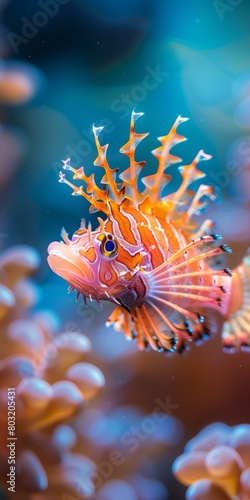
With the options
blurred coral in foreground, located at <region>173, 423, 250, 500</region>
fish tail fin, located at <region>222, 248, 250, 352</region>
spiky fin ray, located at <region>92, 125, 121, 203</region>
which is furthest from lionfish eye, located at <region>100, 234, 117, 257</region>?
blurred coral in foreground, located at <region>173, 423, 250, 500</region>

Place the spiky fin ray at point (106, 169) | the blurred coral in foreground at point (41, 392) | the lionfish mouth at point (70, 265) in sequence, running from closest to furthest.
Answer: the lionfish mouth at point (70, 265) < the spiky fin ray at point (106, 169) < the blurred coral in foreground at point (41, 392)

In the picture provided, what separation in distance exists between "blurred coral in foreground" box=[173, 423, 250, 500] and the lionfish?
0.34m

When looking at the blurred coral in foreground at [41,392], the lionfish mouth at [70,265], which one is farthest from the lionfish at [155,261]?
the blurred coral in foreground at [41,392]

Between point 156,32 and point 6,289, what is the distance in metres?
1.26

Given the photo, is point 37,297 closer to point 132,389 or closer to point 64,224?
point 64,224

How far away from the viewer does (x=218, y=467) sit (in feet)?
4.84

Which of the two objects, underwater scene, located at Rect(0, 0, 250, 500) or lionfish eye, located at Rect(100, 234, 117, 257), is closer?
Answer: lionfish eye, located at Rect(100, 234, 117, 257)

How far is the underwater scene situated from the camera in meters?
1.64

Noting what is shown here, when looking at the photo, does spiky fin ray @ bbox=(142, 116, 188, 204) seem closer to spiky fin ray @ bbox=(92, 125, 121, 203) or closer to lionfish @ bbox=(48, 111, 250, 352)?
lionfish @ bbox=(48, 111, 250, 352)

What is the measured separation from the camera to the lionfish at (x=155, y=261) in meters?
1.54

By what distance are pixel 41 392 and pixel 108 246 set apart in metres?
0.61

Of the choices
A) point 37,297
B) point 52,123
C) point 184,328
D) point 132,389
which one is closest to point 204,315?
point 184,328

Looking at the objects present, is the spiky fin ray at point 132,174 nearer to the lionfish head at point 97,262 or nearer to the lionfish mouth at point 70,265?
the lionfish head at point 97,262

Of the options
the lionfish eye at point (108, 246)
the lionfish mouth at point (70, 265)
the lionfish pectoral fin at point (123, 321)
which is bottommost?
the lionfish pectoral fin at point (123, 321)
